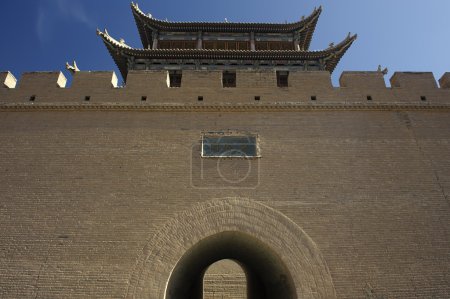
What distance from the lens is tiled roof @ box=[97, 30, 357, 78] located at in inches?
455

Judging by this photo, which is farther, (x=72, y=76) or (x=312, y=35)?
(x=312, y=35)

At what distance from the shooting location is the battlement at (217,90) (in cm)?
684

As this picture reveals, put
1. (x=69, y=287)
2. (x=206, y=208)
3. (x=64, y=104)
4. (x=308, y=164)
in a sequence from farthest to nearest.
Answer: (x=64, y=104), (x=308, y=164), (x=206, y=208), (x=69, y=287)

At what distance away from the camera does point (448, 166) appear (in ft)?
21.0

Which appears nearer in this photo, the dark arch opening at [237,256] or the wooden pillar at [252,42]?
the dark arch opening at [237,256]

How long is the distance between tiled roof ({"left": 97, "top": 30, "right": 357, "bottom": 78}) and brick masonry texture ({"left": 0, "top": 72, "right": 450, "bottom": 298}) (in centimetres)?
475

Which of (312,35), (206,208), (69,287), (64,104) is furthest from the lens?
(312,35)

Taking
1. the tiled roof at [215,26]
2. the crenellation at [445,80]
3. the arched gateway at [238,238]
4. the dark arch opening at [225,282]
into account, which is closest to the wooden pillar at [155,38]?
the tiled roof at [215,26]

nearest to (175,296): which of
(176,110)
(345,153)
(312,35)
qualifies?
(176,110)

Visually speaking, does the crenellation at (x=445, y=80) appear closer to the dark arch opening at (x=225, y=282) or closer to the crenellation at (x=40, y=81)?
the crenellation at (x=40, y=81)

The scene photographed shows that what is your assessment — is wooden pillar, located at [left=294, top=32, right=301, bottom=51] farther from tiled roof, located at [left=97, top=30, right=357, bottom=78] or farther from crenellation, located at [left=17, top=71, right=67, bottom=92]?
crenellation, located at [left=17, top=71, right=67, bottom=92]

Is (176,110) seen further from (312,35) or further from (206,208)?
(312,35)

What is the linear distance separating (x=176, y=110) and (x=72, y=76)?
2306 millimetres

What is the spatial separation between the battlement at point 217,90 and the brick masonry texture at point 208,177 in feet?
0.09
